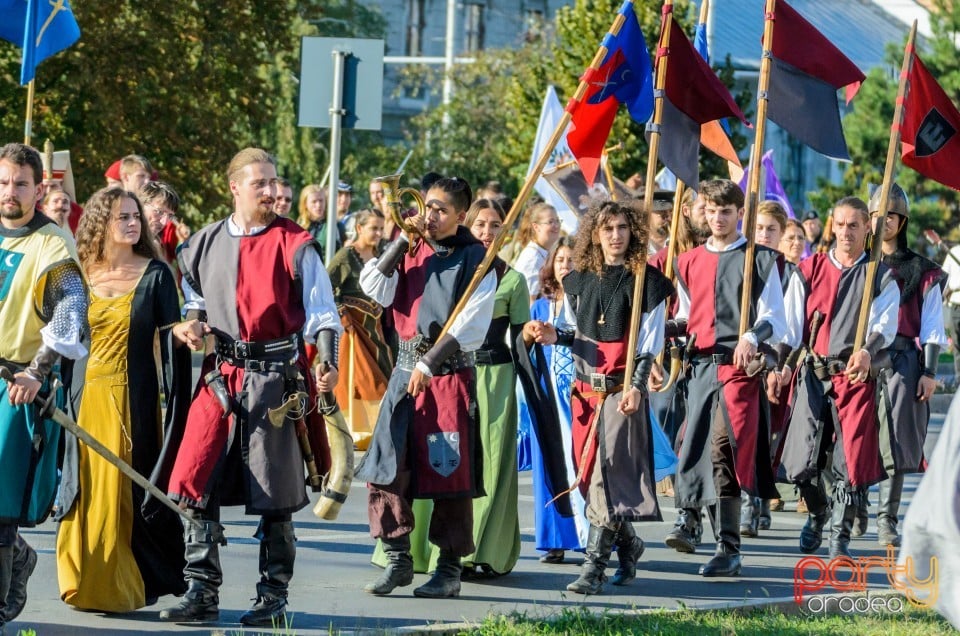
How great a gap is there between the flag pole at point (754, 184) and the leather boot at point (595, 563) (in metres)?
1.44

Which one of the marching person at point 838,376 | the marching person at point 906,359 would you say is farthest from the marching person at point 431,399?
the marching person at point 906,359

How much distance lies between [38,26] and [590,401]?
5002 millimetres

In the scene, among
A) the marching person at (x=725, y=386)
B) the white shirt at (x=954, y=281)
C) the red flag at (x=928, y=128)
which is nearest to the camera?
the marching person at (x=725, y=386)

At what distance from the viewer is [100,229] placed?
761 centimetres

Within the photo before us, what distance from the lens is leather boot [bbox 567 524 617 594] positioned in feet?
27.1

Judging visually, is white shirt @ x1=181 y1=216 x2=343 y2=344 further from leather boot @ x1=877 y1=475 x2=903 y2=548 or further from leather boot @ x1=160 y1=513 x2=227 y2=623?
leather boot @ x1=877 y1=475 x2=903 y2=548

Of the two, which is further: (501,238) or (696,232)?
(696,232)

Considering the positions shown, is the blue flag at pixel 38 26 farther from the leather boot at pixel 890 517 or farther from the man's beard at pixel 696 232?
the leather boot at pixel 890 517

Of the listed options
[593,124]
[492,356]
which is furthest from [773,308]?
[492,356]

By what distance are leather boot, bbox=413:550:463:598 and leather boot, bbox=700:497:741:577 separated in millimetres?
1549

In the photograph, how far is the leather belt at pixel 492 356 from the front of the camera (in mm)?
8906

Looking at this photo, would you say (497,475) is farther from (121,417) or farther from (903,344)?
(903,344)

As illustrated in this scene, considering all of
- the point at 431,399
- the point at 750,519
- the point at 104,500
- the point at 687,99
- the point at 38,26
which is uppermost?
the point at 38,26

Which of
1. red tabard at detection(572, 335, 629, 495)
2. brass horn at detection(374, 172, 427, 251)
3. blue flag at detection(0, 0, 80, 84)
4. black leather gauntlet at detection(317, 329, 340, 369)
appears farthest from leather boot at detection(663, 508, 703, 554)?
blue flag at detection(0, 0, 80, 84)
